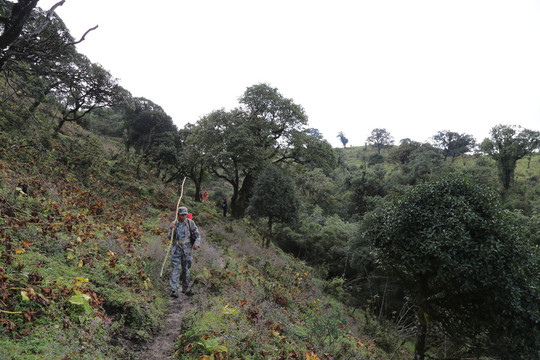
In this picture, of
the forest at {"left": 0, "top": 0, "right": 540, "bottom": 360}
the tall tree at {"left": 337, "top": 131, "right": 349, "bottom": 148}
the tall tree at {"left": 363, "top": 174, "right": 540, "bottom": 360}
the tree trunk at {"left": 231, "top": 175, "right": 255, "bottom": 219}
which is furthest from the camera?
the tall tree at {"left": 337, "top": 131, "right": 349, "bottom": 148}

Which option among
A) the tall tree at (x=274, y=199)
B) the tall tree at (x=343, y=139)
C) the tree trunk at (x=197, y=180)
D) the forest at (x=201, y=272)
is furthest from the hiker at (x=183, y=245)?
the tall tree at (x=343, y=139)

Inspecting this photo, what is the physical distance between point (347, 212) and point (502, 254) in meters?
31.9

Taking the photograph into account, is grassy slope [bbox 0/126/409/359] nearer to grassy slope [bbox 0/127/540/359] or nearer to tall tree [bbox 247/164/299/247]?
grassy slope [bbox 0/127/540/359]

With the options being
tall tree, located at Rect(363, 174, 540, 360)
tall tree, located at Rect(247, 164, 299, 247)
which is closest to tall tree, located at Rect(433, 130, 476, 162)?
tall tree, located at Rect(247, 164, 299, 247)

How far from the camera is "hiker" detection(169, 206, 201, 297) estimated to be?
6.25 m

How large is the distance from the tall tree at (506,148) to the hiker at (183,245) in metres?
44.7

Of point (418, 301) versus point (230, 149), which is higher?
point (230, 149)

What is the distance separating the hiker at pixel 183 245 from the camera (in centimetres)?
625

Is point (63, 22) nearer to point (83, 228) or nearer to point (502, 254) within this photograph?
point (83, 228)

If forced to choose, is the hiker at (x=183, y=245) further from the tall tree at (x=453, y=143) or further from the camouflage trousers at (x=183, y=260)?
the tall tree at (x=453, y=143)

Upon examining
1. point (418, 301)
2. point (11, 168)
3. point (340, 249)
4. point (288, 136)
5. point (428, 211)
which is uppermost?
point (288, 136)

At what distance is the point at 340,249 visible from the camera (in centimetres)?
1945

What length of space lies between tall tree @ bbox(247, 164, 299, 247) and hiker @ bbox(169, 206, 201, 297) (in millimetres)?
9372

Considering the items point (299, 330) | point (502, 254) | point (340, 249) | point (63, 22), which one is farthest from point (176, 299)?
point (340, 249)
